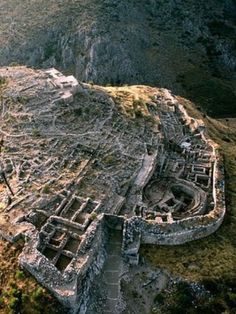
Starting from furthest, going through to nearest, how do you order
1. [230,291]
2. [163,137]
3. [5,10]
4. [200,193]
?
[5,10] → [163,137] → [200,193] → [230,291]

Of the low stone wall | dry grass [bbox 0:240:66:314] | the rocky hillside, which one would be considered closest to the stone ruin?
the low stone wall

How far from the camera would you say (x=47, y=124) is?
2734 inches

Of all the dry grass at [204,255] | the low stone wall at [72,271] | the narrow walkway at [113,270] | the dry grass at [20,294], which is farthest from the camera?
the dry grass at [204,255]

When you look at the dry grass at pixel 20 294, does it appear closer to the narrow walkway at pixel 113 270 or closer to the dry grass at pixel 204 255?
the narrow walkway at pixel 113 270

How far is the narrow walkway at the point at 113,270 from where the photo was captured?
46344mm

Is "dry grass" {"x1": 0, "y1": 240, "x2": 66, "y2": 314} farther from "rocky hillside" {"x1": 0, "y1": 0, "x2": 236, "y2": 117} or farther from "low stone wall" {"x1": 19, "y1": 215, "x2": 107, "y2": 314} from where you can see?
"rocky hillside" {"x1": 0, "y1": 0, "x2": 236, "y2": 117}

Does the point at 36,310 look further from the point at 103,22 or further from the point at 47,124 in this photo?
the point at 103,22

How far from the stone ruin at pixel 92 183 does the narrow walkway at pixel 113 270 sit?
11cm

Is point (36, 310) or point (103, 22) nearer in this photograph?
point (36, 310)

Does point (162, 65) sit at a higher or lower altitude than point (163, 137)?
lower

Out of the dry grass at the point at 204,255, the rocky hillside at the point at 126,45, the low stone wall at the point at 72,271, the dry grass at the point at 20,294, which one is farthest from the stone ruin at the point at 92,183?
the rocky hillside at the point at 126,45

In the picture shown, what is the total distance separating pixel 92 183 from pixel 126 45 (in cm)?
7600

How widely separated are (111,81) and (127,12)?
2445cm

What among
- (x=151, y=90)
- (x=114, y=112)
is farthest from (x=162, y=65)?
(x=114, y=112)
